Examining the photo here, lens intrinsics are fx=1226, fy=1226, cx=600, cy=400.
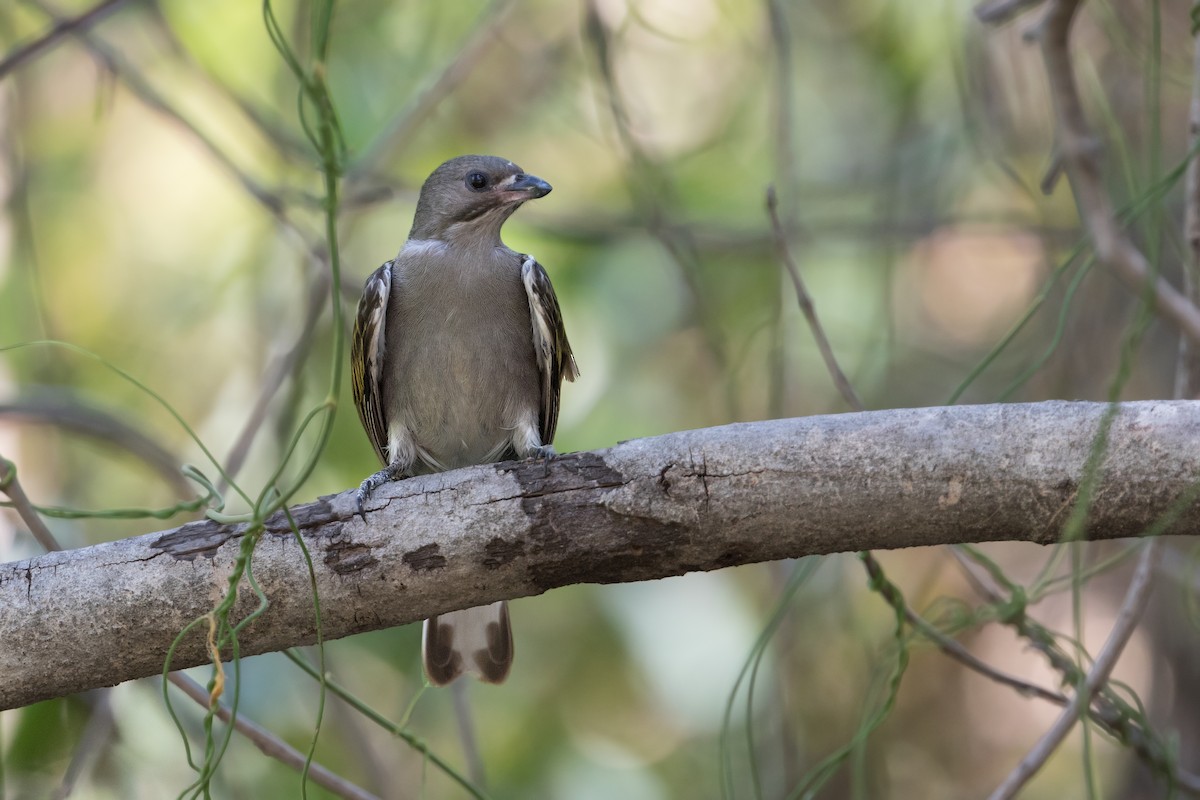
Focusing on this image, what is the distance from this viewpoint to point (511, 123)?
655cm

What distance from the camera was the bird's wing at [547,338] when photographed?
441 cm

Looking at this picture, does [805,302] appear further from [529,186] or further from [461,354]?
[529,186]

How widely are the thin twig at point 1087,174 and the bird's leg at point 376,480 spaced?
5.44ft

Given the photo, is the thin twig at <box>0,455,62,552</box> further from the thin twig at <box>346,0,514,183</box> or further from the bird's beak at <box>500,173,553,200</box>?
the bird's beak at <box>500,173,553,200</box>

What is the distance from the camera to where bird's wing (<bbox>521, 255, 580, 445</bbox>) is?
441cm

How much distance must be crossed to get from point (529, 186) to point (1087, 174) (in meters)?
2.57

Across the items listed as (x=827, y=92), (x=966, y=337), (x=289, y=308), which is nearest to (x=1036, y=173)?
(x=966, y=337)

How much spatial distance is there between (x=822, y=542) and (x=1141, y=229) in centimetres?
341

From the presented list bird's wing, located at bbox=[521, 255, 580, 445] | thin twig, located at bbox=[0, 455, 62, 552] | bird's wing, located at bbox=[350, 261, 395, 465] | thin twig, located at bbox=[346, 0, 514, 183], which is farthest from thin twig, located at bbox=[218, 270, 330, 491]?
thin twig, located at bbox=[0, 455, 62, 552]

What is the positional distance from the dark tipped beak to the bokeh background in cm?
44

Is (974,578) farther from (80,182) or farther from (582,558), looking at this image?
(80,182)

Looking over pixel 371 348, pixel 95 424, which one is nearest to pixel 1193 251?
pixel 371 348

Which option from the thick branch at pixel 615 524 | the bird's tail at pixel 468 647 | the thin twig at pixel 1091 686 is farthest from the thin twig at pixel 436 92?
the thin twig at pixel 1091 686

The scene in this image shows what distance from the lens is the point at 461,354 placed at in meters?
4.38
